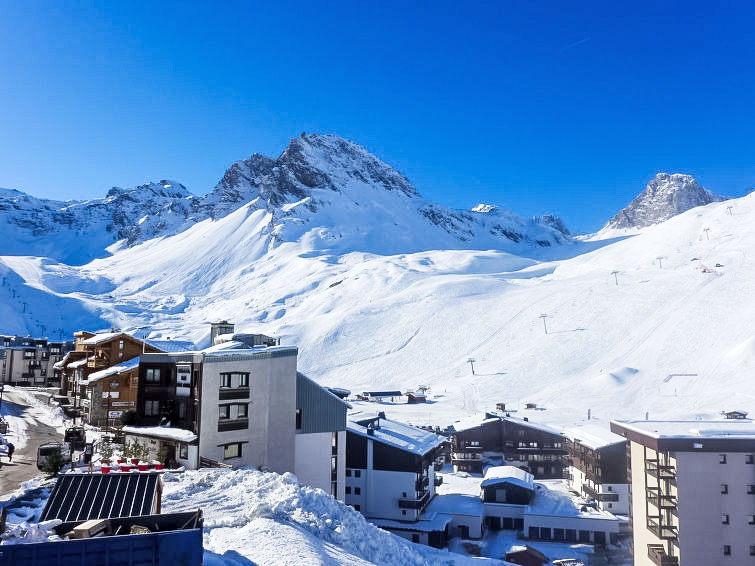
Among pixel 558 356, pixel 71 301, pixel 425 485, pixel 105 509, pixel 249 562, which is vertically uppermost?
pixel 71 301

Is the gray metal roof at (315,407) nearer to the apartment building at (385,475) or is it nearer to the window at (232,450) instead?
the window at (232,450)

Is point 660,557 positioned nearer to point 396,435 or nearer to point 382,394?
point 396,435

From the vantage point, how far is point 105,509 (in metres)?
11.1

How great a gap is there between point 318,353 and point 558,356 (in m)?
41.7

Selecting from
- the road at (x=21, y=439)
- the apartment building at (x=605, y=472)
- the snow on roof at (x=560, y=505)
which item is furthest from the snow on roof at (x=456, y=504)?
the road at (x=21, y=439)

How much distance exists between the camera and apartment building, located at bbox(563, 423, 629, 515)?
125 feet

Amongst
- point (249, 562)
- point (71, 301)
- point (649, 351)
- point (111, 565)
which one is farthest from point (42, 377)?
point (71, 301)

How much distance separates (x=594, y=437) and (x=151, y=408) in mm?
31605

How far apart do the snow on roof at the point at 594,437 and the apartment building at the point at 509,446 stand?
2770 millimetres

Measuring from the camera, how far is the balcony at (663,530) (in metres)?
24.6

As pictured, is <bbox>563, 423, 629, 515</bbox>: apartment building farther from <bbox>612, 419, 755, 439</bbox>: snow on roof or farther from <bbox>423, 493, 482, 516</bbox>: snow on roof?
<bbox>612, 419, 755, 439</bbox>: snow on roof

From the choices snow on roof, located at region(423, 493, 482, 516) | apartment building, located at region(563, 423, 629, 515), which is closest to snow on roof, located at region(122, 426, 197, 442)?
snow on roof, located at region(423, 493, 482, 516)

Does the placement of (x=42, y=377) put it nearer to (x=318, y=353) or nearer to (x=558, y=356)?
(x=318, y=353)

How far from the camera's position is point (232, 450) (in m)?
25.8
